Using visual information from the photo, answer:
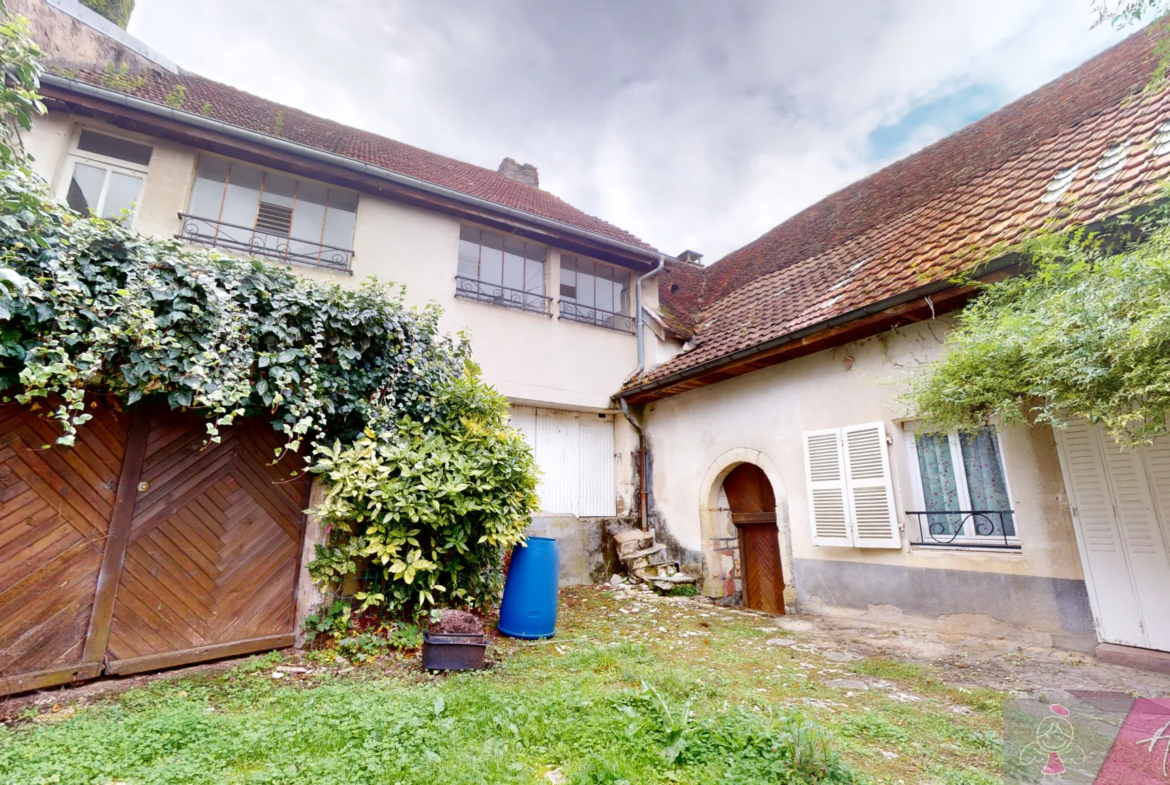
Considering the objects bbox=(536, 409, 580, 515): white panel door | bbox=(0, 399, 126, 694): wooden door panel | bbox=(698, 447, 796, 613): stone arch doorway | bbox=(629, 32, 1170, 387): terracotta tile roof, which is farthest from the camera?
bbox=(536, 409, 580, 515): white panel door

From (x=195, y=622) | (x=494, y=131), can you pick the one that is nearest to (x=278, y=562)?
(x=195, y=622)

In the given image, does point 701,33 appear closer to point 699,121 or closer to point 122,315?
point 699,121

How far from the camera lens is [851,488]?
5.05 meters

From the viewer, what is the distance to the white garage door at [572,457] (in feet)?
23.9

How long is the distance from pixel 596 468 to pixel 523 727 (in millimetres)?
5426

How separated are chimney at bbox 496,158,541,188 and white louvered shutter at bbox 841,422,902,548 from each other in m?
9.10

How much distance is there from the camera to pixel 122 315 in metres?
2.88

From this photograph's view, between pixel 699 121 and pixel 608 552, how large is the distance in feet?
25.7

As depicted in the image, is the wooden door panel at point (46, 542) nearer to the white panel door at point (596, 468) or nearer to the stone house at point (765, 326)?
the stone house at point (765, 326)

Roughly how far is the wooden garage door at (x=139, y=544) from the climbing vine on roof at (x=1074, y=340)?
5375mm

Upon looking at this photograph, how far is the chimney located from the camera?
11.0 m
